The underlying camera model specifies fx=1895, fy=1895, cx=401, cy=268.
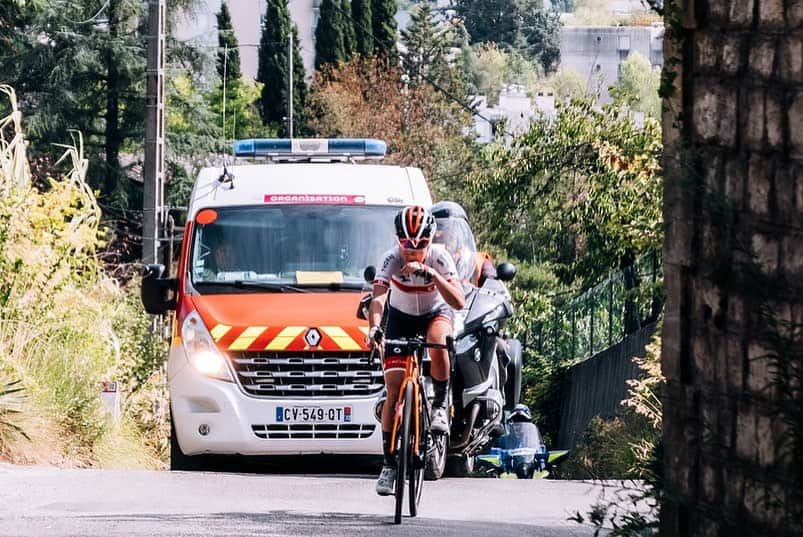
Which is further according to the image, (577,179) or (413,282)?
(577,179)

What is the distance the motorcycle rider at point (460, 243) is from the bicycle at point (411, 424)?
3583mm

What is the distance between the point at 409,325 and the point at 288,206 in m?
3.84

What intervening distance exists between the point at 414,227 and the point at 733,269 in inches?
167

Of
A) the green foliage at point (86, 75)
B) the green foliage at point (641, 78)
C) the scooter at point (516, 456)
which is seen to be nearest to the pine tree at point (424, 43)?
the green foliage at point (641, 78)

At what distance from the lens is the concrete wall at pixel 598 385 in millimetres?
25016

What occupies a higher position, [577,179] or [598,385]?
[577,179]

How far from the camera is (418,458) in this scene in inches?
428

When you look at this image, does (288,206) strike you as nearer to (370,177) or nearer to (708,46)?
(370,177)

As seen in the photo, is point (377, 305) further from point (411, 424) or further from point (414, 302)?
point (411, 424)

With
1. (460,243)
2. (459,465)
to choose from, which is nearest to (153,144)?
(460,243)

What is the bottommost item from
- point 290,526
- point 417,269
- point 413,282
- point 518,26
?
point 290,526

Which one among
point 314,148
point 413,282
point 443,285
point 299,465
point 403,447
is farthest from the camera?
point 314,148

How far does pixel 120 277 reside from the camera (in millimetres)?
41344

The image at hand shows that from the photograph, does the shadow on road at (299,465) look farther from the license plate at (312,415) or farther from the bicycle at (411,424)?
the bicycle at (411,424)
